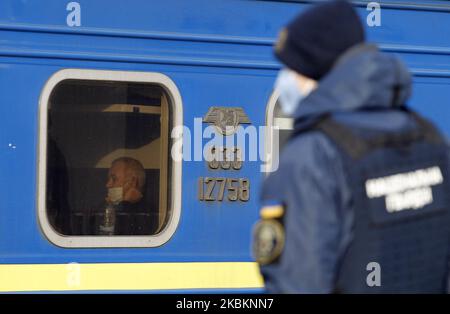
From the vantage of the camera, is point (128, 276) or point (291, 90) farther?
point (128, 276)

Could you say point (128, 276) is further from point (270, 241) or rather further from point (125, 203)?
point (270, 241)

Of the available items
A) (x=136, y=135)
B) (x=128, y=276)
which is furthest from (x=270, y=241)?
(x=136, y=135)

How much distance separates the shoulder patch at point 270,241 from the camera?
6.21 feet

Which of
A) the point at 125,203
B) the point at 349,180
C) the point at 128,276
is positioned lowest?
the point at 128,276

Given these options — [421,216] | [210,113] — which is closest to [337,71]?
[421,216]

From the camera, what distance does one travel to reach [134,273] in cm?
401

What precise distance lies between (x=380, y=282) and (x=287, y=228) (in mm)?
246

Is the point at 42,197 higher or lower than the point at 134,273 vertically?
higher

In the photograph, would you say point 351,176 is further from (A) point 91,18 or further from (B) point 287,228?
(A) point 91,18

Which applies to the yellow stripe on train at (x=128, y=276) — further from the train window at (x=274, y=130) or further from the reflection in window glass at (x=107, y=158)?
the train window at (x=274, y=130)

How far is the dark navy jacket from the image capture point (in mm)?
1831

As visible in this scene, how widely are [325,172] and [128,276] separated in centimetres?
229

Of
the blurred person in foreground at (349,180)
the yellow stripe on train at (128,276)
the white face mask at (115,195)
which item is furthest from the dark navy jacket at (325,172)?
the white face mask at (115,195)

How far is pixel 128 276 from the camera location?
4000 millimetres
